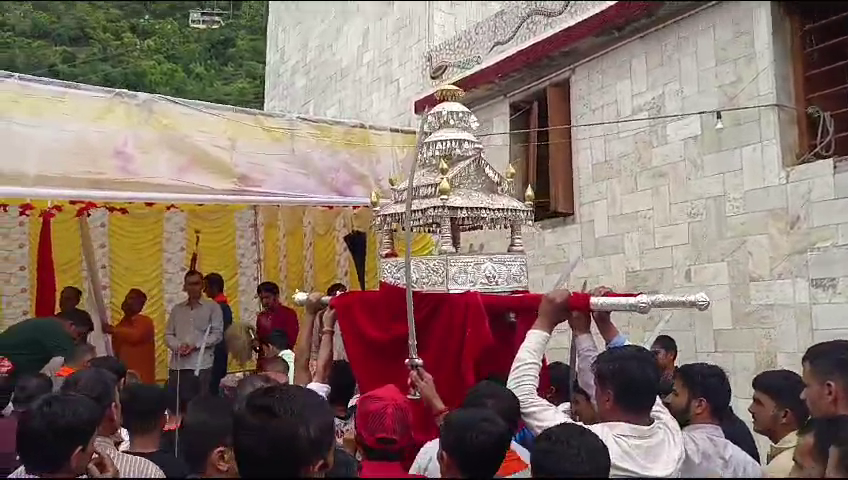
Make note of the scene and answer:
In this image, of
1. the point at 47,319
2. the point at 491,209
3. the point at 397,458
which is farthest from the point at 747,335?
the point at 47,319

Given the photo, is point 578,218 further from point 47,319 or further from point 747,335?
point 47,319

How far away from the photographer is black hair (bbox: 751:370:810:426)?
10.4 ft

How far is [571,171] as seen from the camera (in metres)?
7.56

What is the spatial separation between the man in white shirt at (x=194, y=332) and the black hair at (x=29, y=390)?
3.25 m

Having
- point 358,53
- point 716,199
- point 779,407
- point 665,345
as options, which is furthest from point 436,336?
point 358,53

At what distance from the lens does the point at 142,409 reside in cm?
298

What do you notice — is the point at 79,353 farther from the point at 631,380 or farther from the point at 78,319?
the point at 631,380

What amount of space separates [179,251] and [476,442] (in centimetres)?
736

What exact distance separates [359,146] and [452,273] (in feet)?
9.73

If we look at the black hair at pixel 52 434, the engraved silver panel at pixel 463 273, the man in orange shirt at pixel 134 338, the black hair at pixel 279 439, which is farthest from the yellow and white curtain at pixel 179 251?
the black hair at pixel 279 439

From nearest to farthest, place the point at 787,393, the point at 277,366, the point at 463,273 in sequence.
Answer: the point at 787,393, the point at 463,273, the point at 277,366

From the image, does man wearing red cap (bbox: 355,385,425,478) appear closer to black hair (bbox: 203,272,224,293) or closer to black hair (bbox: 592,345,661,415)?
black hair (bbox: 592,345,661,415)

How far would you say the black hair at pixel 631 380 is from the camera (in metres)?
2.50

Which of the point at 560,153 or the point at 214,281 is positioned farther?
the point at 560,153
